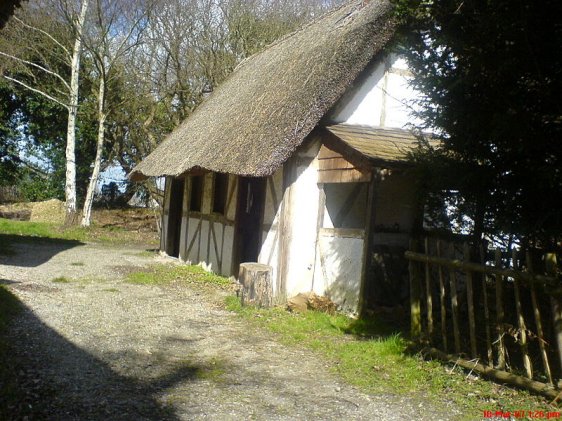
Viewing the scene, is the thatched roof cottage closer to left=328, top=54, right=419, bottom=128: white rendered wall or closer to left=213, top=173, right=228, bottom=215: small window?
left=328, top=54, right=419, bottom=128: white rendered wall

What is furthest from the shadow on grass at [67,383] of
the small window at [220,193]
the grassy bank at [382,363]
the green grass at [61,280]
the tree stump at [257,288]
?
the small window at [220,193]

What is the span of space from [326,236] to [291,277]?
83 cm

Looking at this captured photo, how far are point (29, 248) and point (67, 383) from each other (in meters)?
9.98

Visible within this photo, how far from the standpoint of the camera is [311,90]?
25.5ft

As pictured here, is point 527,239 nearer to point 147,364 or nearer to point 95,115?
point 147,364

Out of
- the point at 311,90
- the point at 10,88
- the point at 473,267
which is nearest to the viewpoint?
the point at 473,267

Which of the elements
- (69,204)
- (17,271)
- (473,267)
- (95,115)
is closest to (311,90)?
(473,267)

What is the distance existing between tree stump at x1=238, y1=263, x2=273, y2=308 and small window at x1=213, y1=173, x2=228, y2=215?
3334mm

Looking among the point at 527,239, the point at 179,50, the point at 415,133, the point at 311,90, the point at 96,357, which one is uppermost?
the point at 179,50

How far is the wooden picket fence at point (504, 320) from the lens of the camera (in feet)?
13.7

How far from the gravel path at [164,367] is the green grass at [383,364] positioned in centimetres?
20

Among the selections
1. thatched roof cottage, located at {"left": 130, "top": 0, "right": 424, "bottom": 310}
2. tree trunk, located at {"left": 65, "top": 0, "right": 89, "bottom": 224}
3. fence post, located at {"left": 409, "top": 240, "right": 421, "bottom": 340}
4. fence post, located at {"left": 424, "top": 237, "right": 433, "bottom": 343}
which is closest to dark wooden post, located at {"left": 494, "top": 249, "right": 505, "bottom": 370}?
fence post, located at {"left": 424, "top": 237, "right": 433, "bottom": 343}

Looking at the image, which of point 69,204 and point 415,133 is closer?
point 415,133

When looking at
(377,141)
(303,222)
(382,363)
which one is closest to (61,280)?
(303,222)
